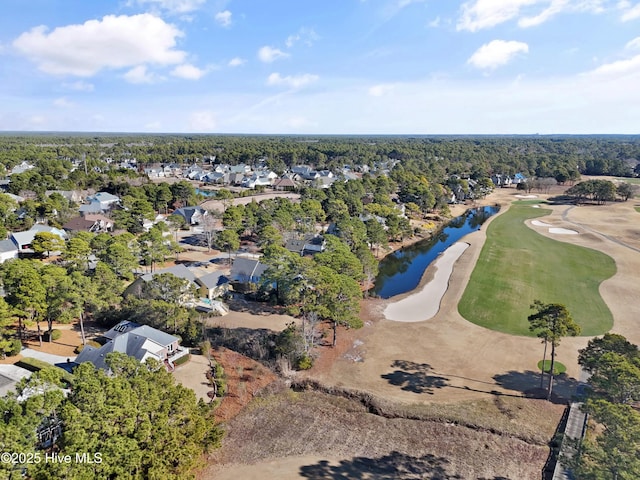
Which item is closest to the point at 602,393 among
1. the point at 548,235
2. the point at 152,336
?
the point at 152,336

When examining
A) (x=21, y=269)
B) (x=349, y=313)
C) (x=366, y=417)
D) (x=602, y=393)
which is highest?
(x=21, y=269)

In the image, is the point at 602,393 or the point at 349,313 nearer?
the point at 602,393

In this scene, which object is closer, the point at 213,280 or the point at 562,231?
the point at 213,280

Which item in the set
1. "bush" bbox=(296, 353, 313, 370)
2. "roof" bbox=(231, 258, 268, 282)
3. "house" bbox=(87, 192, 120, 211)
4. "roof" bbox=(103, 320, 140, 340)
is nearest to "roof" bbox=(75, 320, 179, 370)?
"roof" bbox=(103, 320, 140, 340)

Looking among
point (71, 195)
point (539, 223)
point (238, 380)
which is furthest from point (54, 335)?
point (539, 223)

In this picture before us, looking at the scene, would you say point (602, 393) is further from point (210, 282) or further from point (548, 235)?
point (548, 235)

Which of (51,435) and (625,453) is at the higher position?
(625,453)

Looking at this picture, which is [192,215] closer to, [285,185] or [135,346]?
[285,185]

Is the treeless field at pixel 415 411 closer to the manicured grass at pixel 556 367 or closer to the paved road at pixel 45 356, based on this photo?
the manicured grass at pixel 556 367
